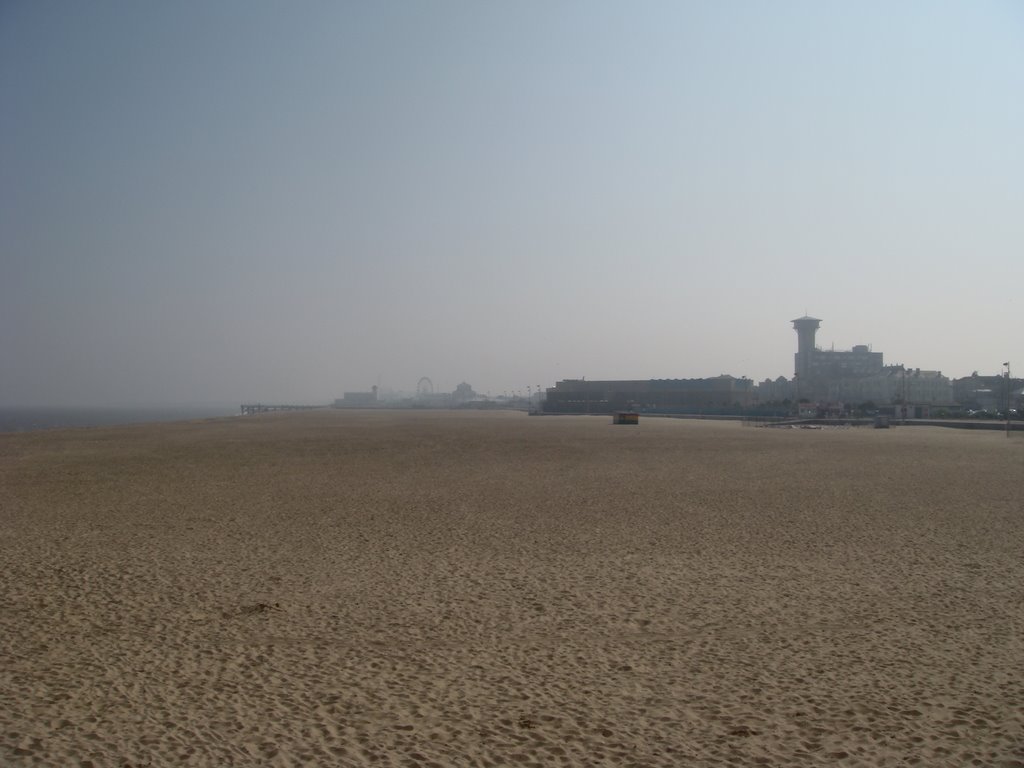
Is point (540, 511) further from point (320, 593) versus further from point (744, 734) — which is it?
point (744, 734)

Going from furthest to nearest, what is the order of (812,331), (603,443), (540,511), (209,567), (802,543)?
(812,331) → (603,443) → (540,511) → (802,543) → (209,567)

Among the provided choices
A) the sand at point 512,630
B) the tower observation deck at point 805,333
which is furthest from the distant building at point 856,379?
the sand at point 512,630

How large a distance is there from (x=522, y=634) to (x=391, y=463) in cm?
1688

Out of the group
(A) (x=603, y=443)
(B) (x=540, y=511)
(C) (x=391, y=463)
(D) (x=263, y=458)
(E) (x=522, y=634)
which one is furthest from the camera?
(A) (x=603, y=443)

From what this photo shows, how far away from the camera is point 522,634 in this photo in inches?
275

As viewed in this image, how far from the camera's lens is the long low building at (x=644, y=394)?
11278 cm

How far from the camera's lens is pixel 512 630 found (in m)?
7.10

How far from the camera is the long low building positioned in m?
113

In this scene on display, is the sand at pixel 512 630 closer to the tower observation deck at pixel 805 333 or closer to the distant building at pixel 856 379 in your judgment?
the distant building at pixel 856 379

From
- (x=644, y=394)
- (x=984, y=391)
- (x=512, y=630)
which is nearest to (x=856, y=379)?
(x=984, y=391)

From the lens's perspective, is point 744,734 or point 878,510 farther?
point 878,510

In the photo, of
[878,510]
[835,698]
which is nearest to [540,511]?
[878,510]

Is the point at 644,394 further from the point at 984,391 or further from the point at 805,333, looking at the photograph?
the point at 805,333

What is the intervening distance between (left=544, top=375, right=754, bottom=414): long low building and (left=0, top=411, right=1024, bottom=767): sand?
96752 mm
